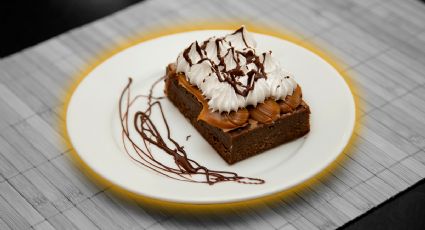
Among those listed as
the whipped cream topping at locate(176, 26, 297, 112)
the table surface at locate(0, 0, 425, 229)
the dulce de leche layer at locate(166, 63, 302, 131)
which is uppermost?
the whipped cream topping at locate(176, 26, 297, 112)

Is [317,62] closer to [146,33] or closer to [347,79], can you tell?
[347,79]

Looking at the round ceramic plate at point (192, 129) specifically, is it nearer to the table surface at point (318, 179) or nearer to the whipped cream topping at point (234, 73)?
the table surface at point (318, 179)

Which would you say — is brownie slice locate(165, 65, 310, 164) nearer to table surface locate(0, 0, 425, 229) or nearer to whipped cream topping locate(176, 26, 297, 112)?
whipped cream topping locate(176, 26, 297, 112)

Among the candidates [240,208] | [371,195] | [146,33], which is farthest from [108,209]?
[146,33]

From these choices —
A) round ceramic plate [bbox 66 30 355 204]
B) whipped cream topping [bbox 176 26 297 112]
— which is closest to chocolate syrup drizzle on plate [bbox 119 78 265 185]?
round ceramic plate [bbox 66 30 355 204]

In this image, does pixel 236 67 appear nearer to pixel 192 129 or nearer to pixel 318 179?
pixel 192 129

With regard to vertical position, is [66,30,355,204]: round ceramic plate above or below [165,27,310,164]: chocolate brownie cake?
below

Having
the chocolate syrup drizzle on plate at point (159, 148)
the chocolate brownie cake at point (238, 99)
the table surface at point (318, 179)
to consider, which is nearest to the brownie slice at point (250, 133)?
the chocolate brownie cake at point (238, 99)
